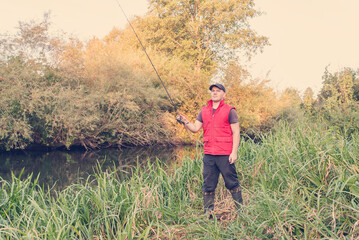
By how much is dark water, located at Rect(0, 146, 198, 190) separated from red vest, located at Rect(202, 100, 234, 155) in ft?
13.4

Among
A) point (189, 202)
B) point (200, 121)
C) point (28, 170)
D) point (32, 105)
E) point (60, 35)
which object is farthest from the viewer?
point (60, 35)

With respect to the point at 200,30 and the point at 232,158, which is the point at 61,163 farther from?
the point at 200,30

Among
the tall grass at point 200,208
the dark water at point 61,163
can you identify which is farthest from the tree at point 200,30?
the tall grass at point 200,208

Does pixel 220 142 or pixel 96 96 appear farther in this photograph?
pixel 96 96

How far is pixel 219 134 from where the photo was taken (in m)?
3.62

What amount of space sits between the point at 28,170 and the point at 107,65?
7311 mm

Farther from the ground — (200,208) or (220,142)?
(220,142)

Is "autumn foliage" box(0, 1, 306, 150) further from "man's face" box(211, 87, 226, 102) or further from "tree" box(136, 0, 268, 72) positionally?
"man's face" box(211, 87, 226, 102)

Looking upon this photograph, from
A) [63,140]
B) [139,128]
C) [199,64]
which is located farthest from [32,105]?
[199,64]

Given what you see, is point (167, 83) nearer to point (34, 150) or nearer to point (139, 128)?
point (139, 128)

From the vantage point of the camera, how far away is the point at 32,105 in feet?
→ 40.5

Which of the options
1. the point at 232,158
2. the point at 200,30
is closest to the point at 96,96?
the point at 232,158

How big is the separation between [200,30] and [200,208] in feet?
72.4

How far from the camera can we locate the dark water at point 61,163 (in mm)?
8547
